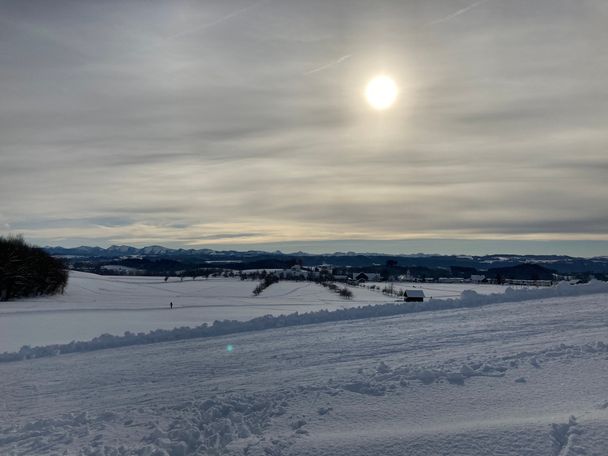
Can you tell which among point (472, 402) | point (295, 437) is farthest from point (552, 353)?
point (295, 437)

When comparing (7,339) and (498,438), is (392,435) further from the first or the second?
(7,339)

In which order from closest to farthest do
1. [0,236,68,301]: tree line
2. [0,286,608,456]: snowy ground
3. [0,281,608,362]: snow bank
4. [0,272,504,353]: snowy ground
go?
1. [0,286,608,456]: snowy ground
2. [0,281,608,362]: snow bank
3. [0,272,504,353]: snowy ground
4. [0,236,68,301]: tree line

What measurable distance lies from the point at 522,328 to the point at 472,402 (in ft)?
21.2

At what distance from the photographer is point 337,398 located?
7.85m

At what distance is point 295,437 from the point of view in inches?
254

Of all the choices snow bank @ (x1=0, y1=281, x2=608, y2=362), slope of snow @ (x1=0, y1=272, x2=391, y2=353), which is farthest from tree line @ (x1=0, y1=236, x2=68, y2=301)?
snow bank @ (x1=0, y1=281, x2=608, y2=362)

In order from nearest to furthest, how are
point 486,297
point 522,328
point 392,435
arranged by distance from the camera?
point 392,435 < point 522,328 < point 486,297

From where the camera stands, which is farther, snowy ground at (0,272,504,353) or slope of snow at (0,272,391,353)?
snowy ground at (0,272,504,353)

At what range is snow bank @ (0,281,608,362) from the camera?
49.6ft

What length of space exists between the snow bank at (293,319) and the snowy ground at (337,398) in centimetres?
187

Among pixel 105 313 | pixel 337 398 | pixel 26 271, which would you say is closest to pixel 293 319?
pixel 337 398

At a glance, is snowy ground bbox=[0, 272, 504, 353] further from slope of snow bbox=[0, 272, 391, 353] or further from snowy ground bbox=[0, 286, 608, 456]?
snowy ground bbox=[0, 286, 608, 456]

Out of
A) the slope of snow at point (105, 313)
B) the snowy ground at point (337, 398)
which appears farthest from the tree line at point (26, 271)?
the snowy ground at point (337, 398)

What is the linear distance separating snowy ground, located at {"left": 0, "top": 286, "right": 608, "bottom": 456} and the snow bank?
1.87m
